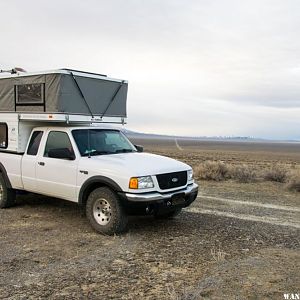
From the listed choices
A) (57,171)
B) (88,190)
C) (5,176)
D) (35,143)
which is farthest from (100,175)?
(5,176)

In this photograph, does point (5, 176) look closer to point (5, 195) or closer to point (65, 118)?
point (5, 195)

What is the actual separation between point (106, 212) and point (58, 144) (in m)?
1.88

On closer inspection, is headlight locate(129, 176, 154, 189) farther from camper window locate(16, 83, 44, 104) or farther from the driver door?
camper window locate(16, 83, 44, 104)

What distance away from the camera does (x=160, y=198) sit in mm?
7258

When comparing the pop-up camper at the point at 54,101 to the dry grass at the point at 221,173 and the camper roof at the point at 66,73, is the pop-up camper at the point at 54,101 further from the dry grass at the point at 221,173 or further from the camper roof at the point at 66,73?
the dry grass at the point at 221,173

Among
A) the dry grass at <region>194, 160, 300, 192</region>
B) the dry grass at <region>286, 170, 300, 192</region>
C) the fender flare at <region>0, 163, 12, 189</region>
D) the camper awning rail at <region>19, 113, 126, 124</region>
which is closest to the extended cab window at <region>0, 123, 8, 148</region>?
the fender flare at <region>0, 163, 12, 189</region>

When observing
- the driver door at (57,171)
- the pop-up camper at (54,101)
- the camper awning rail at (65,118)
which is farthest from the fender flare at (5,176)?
the camper awning rail at (65,118)

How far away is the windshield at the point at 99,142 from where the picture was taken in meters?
8.19

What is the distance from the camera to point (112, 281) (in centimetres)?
527

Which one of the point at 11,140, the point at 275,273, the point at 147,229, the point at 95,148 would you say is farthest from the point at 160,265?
the point at 11,140

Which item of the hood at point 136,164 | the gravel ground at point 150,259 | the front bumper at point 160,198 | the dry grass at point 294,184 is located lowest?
the gravel ground at point 150,259

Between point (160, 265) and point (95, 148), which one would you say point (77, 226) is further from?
point (160, 265)

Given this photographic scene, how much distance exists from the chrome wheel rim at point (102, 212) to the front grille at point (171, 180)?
99 cm

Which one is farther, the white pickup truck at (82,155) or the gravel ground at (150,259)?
the white pickup truck at (82,155)
